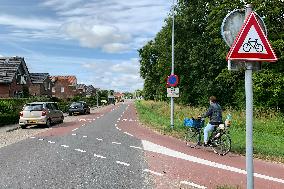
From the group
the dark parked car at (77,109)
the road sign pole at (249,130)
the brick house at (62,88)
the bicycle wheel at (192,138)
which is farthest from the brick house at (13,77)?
the road sign pole at (249,130)

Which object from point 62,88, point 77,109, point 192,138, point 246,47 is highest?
point 62,88

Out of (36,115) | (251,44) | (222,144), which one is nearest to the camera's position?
(251,44)

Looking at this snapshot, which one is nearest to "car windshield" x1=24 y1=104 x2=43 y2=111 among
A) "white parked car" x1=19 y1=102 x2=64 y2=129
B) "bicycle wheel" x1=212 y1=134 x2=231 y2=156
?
"white parked car" x1=19 y1=102 x2=64 y2=129

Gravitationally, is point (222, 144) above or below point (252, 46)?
below

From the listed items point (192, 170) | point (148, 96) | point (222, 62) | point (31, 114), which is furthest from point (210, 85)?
point (148, 96)

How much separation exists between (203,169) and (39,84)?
227 ft

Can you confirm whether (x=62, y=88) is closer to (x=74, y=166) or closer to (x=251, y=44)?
(x=74, y=166)

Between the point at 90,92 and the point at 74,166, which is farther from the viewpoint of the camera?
the point at 90,92

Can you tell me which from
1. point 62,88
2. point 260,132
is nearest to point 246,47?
point 260,132

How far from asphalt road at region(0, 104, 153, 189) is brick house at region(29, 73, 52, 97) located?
6124 centimetres

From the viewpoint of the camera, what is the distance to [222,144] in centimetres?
1218

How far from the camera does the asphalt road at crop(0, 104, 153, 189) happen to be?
7.91 metres

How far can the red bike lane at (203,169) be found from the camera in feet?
25.7

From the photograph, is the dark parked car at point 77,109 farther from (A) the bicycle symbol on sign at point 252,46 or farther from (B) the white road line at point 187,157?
(A) the bicycle symbol on sign at point 252,46
